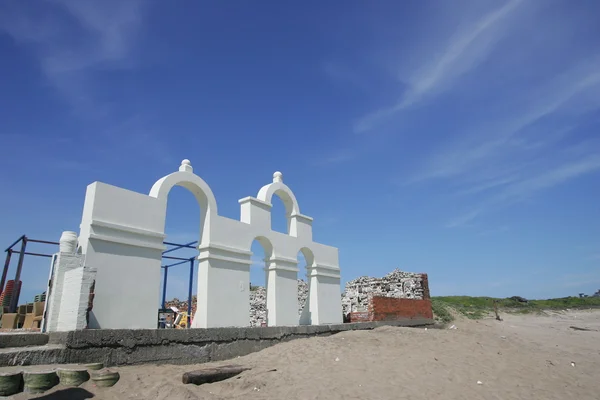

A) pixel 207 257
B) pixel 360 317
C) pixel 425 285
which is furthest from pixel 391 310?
pixel 207 257

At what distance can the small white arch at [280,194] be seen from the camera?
39.6 ft

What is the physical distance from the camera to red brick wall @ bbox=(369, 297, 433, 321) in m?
14.1

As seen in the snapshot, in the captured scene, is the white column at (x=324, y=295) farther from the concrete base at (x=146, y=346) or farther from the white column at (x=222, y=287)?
the white column at (x=222, y=287)

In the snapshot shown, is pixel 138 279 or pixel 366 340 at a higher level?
pixel 138 279

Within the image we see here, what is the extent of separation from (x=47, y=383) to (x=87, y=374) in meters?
0.61

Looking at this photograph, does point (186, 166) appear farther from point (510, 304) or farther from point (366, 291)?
point (510, 304)

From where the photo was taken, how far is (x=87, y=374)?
5.65 meters

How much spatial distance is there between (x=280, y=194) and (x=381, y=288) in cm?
927

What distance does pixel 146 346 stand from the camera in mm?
7207

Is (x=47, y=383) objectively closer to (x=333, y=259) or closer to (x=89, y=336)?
(x=89, y=336)

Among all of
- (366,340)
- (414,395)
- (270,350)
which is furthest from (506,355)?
(270,350)

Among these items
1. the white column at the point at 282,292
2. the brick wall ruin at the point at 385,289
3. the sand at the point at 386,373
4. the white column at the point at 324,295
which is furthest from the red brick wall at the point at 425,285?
the white column at the point at 282,292

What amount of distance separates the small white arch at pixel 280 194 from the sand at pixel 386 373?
433cm

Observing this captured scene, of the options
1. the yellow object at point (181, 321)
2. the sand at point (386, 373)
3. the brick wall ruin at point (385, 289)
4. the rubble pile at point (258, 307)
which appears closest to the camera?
the sand at point (386, 373)
